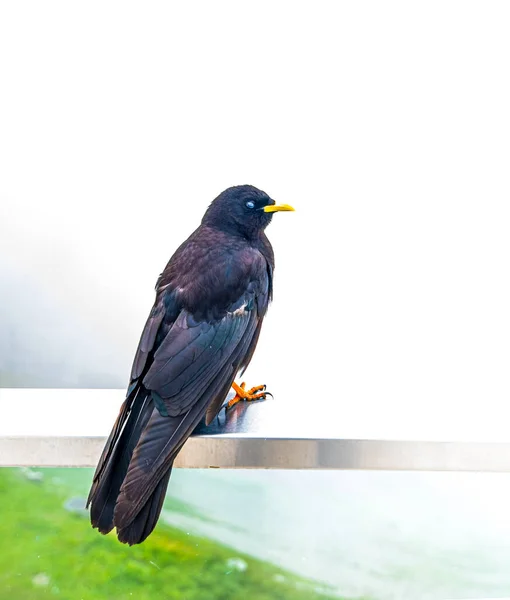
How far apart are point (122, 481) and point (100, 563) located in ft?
2.80

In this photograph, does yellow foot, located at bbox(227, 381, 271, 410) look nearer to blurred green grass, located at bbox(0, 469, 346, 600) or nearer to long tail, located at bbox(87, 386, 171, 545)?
long tail, located at bbox(87, 386, 171, 545)

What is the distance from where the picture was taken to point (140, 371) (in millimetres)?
1089

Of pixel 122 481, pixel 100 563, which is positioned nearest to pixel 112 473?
pixel 122 481

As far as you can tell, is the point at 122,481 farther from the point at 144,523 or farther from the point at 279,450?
the point at 279,450

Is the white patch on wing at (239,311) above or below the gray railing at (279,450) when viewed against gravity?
above

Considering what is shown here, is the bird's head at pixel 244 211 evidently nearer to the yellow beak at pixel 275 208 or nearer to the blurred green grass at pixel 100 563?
the yellow beak at pixel 275 208

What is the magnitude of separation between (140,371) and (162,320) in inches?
4.4

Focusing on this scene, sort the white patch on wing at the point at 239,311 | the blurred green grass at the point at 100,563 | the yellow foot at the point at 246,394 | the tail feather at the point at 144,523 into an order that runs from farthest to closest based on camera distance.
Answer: the blurred green grass at the point at 100,563 → the yellow foot at the point at 246,394 → the white patch on wing at the point at 239,311 → the tail feather at the point at 144,523

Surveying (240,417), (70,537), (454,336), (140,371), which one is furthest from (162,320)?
(454,336)

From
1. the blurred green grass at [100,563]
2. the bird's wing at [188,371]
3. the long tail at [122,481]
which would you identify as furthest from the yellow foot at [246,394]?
the blurred green grass at [100,563]

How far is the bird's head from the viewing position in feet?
4.45

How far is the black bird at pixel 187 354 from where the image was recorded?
3.17 ft

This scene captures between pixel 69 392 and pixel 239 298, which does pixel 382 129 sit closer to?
pixel 239 298

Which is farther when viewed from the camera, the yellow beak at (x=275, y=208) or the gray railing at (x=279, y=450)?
the yellow beak at (x=275, y=208)
